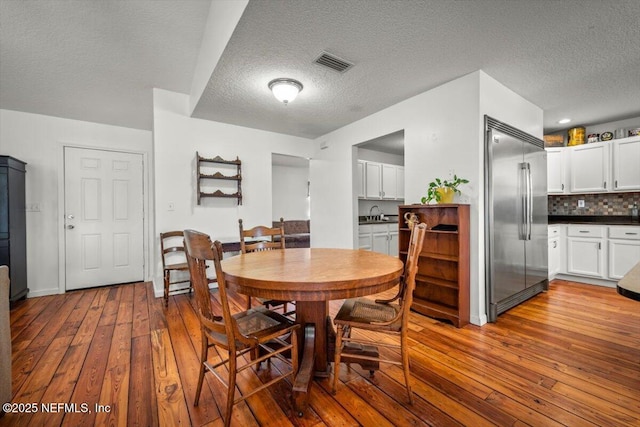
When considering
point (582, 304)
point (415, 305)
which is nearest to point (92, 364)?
point (415, 305)

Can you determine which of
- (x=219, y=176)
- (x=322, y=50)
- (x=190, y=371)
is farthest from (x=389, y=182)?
(x=190, y=371)

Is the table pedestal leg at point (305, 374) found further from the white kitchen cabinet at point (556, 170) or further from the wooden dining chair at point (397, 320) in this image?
the white kitchen cabinet at point (556, 170)

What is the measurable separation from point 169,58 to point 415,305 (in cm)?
376

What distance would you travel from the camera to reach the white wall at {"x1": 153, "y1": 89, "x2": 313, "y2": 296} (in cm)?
363

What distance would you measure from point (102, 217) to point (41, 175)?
92 centimetres

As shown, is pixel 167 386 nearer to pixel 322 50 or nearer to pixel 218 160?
pixel 322 50

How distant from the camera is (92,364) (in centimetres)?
198

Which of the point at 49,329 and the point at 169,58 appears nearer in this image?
the point at 49,329

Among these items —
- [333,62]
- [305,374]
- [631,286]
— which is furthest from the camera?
[333,62]

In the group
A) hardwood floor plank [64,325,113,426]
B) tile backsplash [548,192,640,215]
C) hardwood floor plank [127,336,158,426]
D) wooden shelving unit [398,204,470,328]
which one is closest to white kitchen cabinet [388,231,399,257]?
wooden shelving unit [398,204,470,328]

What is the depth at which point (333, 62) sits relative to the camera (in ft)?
8.25

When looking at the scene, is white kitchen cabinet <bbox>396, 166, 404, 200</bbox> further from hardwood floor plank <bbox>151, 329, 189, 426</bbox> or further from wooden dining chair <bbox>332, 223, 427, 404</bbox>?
hardwood floor plank <bbox>151, 329, 189, 426</bbox>

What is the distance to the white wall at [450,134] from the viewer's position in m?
2.67

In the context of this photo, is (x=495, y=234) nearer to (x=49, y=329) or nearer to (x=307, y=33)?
(x=307, y=33)
